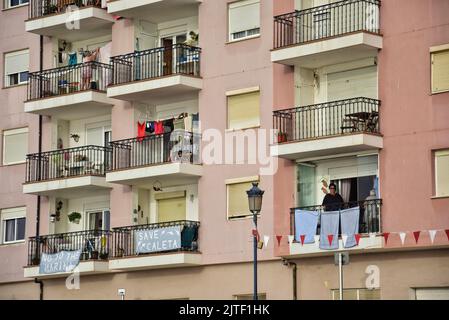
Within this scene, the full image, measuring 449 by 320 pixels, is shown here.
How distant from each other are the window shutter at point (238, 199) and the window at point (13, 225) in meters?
10.00

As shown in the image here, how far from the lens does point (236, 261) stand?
37.2 meters

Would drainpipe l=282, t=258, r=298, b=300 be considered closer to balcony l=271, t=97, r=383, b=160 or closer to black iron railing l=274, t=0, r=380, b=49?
balcony l=271, t=97, r=383, b=160

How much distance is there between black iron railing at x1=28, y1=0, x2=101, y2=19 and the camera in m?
42.7

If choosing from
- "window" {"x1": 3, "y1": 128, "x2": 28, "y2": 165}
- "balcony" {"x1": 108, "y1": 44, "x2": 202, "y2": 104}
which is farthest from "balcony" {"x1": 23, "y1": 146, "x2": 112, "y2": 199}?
"balcony" {"x1": 108, "y1": 44, "x2": 202, "y2": 104}

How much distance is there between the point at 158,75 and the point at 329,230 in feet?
29.3

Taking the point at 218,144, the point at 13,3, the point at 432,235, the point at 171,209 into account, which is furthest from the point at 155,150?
the point at 432,235

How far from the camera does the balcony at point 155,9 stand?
3991cm

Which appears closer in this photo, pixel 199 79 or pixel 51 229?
pixel 199 79

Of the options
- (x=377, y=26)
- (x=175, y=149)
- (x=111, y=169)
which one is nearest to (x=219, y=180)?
(x=175, y=149)

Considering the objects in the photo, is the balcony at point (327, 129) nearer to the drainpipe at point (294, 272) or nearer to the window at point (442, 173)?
the window at point (442, 173)
